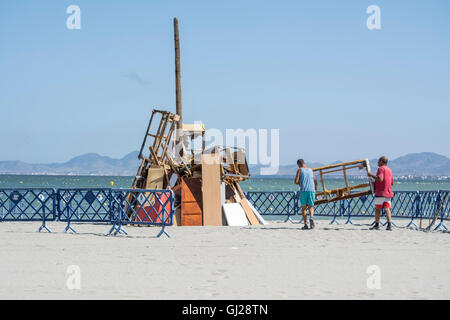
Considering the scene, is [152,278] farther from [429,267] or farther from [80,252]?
[429,267]

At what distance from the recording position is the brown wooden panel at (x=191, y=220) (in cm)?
1916

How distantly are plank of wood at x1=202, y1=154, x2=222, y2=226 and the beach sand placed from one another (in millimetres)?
2995

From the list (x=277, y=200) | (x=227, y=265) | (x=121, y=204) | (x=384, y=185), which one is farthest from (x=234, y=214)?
(x=227, y=265)

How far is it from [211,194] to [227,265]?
9.38 meters

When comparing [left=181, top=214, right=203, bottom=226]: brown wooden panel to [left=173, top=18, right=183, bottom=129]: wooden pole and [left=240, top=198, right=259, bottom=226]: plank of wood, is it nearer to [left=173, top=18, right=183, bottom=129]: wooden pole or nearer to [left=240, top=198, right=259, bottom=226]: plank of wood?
[left=240, top=198, right=259, bottom=226]: plank of wood

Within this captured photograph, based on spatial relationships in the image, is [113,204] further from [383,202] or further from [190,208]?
[383,202]

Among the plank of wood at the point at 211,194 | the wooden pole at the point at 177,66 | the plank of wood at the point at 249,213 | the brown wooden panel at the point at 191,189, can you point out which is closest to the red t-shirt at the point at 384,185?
the plank of wood at the point at 211,194

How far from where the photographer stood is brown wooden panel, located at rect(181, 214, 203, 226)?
19.2 metres

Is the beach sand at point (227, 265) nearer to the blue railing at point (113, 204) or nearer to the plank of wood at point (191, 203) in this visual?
the blue railing at point (113, 204)

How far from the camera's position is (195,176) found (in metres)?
19.6

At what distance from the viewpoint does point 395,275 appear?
884cm

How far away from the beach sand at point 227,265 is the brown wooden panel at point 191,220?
9.67ft

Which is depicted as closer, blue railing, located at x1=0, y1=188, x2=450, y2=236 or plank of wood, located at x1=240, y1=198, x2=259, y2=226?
blue railing, located at x1=0, y1=188, x2=450, y2=236

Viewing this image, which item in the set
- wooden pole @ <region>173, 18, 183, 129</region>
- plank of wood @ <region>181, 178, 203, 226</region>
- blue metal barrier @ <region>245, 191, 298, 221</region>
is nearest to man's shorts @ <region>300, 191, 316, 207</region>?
plank of wood @ <region>181, 178, 203, 226</region>
